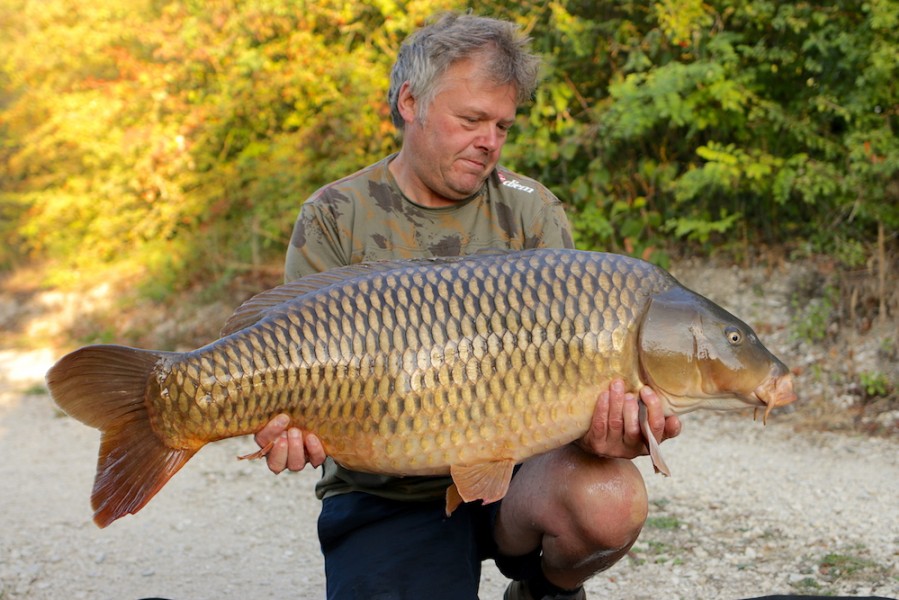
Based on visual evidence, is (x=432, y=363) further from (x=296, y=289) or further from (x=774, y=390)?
(x=774, y=390)

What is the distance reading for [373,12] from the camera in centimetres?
745

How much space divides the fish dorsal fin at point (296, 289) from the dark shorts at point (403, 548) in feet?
1.81

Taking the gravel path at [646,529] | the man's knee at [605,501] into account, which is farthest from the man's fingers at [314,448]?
the gravel path at [646,529]

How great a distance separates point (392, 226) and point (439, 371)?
62 centimetres

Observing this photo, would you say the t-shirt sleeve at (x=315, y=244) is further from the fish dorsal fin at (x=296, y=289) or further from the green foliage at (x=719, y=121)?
the green foliage at (x=719, y=121)

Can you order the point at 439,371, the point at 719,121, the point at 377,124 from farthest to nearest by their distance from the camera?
the point at 377,124 → the point at 719,121 → the point at 439,371

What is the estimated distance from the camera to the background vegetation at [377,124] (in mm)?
4973

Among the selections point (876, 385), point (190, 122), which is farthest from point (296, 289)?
point (190, 122)

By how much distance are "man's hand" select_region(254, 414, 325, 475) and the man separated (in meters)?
0.08

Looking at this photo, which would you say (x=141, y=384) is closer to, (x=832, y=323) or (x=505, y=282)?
(x=505, y=282)

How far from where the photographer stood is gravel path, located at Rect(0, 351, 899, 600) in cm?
285

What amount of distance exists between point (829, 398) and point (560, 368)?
307 cm

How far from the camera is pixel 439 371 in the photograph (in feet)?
5.85

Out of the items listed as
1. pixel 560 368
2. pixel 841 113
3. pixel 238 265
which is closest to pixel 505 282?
pixel 560 368
